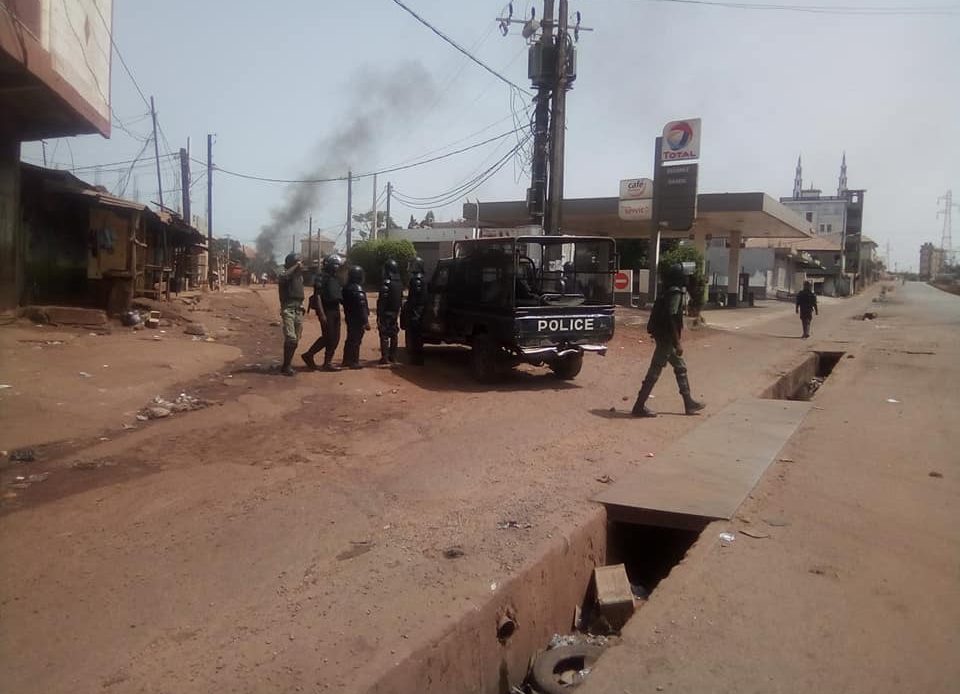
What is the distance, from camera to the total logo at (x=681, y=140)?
2597 centimetres

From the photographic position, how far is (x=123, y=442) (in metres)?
6.95

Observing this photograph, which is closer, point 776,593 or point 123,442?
point 776,593

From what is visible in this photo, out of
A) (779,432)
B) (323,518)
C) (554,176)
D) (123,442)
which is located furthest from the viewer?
(554,176)

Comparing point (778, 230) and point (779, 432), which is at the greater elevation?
point (778, 230)

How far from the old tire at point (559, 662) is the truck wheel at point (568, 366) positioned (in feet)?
23.6

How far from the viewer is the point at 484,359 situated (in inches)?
435

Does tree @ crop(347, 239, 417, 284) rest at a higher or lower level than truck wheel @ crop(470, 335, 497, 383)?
higher

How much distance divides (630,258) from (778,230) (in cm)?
738

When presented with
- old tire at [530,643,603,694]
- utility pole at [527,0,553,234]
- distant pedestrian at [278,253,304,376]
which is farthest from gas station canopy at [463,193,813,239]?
old tire at [530,643,603,694]

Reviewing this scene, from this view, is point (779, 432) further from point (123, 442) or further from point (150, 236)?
point (150, 236)

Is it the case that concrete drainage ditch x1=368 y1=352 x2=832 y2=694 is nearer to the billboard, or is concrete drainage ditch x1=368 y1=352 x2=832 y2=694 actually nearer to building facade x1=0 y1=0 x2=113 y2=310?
building facade x1=0 y1=0 x2=113 y2=310

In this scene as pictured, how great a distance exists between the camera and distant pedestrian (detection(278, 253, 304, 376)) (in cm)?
1030

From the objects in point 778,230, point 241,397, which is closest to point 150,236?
point 241,397

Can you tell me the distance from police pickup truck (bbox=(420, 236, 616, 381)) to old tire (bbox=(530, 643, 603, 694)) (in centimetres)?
627
